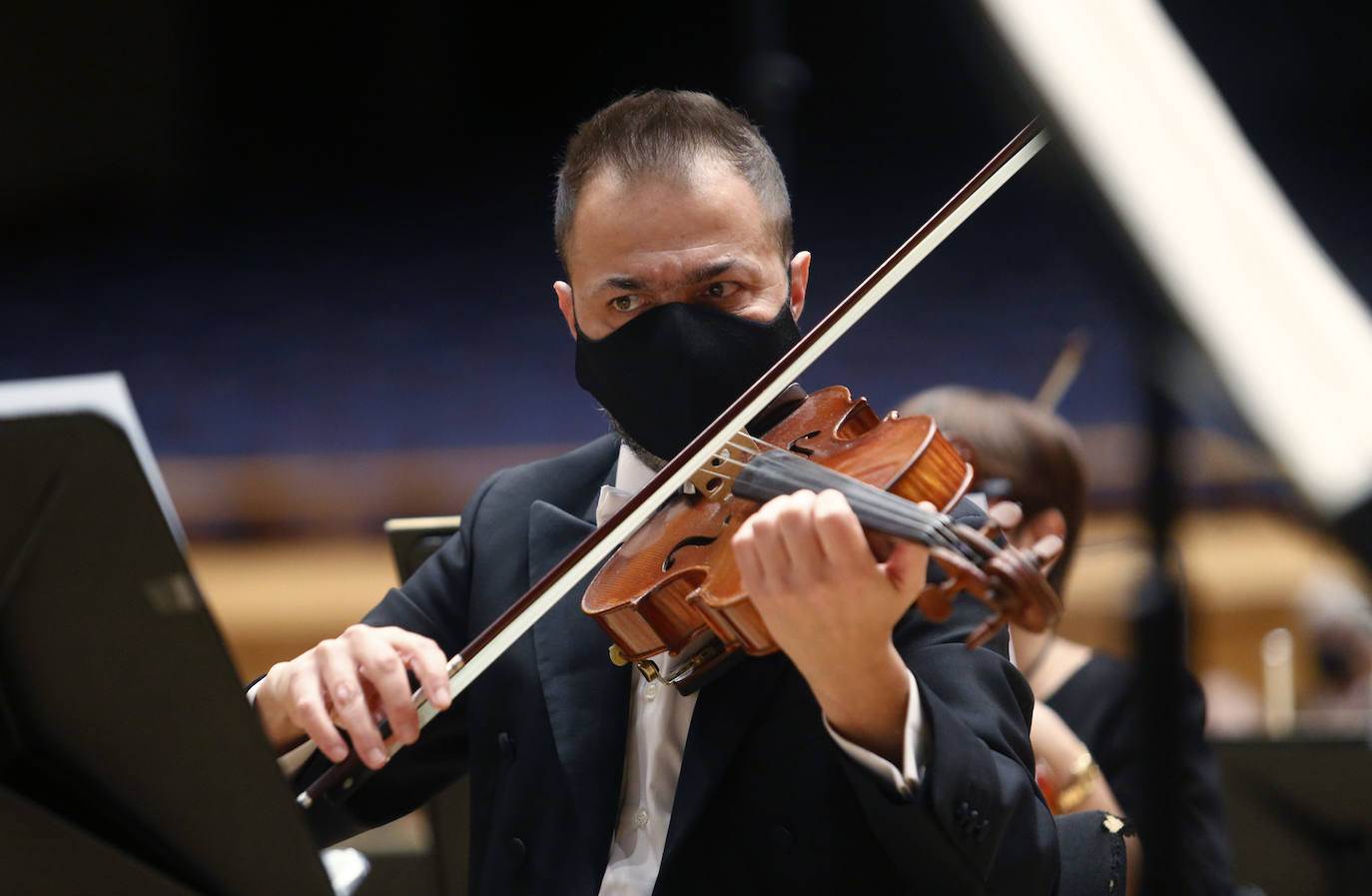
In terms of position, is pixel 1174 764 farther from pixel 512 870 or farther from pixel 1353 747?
pixel 1353 747

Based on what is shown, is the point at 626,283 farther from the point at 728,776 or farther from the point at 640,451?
the point at 728,776

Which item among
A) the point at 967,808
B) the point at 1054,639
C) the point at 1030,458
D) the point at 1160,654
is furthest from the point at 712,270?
the point at 1054,639

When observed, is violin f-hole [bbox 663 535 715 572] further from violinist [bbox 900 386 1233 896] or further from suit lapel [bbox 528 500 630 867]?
violinist [bbox 900 386 1233 896]

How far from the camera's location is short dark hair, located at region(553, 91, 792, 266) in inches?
41.2

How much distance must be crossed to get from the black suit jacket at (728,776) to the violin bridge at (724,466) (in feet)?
0.46

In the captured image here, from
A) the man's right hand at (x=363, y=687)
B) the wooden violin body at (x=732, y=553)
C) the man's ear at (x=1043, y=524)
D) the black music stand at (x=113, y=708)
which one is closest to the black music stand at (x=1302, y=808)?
the man's ear at (x=1043, y=524)

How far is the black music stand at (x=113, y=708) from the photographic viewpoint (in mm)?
615

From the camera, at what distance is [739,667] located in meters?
0.95

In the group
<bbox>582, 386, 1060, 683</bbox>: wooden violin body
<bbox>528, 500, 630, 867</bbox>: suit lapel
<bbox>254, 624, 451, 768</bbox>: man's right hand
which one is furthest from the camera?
<bbox>528, 500, 630, 867</bbox>: suit lapel

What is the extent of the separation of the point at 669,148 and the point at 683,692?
0.46 meters

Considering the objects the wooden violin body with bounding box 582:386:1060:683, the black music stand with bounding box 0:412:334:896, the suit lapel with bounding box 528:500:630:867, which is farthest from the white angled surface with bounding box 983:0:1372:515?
the suit lapel with bounding box 528:500:630:867

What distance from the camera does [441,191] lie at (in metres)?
3.48

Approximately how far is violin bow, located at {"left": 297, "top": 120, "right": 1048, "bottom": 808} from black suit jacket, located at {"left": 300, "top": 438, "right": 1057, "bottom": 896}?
0.12m

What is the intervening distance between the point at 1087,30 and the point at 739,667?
2.06 feet
